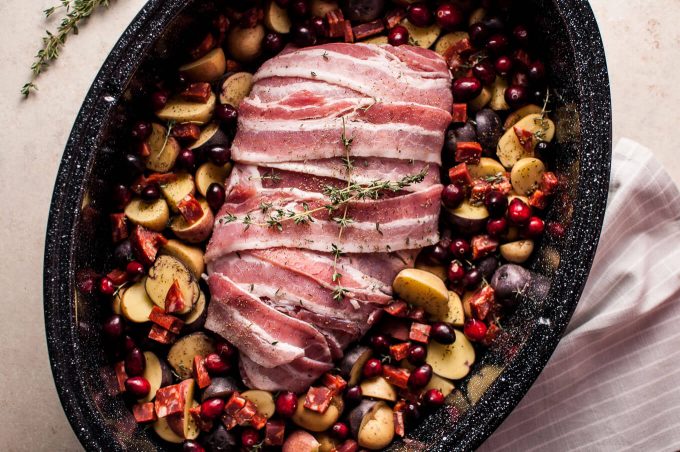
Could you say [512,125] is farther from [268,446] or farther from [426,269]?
[268,446]

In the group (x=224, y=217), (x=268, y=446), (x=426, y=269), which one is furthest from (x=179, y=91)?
(x=268, y=446)

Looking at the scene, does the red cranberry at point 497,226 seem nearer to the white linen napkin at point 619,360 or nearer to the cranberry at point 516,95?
the cranberry at point 516,95

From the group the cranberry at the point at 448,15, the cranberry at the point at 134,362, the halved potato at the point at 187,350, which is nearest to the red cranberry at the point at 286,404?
the halved potato at the point at 187,350

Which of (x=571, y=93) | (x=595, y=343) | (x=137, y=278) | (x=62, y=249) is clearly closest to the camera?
(x=62, y=249)

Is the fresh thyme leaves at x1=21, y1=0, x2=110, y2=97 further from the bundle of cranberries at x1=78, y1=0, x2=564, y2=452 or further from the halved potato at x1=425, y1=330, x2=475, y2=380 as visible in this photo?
the halved potato at x1=425, y1=330, x2=475, y2=380

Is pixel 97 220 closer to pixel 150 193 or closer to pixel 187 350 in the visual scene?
pixel 150 193

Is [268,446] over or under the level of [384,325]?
under

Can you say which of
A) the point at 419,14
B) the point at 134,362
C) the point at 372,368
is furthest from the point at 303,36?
the point at 134,362
